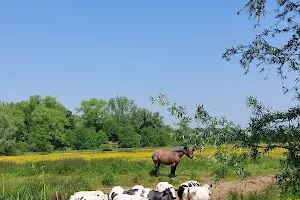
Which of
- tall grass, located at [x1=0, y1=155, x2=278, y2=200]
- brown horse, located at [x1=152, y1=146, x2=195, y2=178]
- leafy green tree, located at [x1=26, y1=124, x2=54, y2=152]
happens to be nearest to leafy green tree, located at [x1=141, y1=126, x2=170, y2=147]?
leafy green tree, located at [x1=26, y1=124, x2=54, y2=152]

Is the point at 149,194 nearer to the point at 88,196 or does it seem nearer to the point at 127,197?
the point at 127,197

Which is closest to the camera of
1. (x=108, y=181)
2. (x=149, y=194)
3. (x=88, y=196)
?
(x=88, y=196)

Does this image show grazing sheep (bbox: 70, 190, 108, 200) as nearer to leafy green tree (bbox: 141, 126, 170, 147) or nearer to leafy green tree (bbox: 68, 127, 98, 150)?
leafy green tree (bbox: 68, 127, 98, 150)

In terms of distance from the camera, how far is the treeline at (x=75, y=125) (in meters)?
70.6

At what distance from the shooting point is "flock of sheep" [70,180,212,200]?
39.1 ft

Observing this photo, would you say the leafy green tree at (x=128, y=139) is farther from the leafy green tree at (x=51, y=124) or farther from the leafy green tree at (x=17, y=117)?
the leafy green tree at (x=17, y=117)

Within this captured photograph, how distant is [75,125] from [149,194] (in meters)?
85.9

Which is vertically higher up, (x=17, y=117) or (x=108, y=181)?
(x=17, y=117)

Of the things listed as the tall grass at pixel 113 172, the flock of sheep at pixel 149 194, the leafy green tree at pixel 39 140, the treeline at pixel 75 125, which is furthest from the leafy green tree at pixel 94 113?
the flock of sheep at pixel 149 194

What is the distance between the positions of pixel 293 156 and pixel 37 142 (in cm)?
6783

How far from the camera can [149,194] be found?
12.8m

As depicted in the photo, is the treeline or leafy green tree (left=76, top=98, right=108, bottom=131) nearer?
the treeline

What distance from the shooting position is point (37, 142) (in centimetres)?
7056

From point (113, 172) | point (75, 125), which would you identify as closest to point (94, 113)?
point (75, 125)
